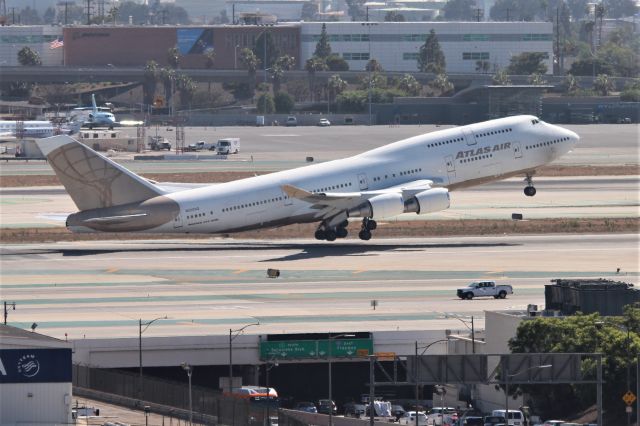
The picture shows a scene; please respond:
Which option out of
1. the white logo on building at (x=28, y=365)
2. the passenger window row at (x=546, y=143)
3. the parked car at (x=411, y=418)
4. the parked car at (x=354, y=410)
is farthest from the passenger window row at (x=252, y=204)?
the white logo on building at (x=28, y=365)

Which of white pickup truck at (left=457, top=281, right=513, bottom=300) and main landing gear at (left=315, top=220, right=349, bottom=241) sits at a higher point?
main landing gear at (left=315, top=220, right=349, bottom=241)

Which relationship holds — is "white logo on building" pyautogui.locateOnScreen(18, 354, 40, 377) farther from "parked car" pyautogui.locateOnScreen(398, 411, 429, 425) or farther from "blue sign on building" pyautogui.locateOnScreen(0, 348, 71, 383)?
"parked car" pyautogui.locateOnScreen(398, 411, 429, 425)

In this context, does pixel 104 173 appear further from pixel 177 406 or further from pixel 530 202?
pixel 530 202

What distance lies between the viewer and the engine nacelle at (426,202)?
105438 mm

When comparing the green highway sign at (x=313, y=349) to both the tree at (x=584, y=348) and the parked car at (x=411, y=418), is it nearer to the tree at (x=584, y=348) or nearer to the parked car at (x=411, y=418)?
the parked car at (x=411, y=418)

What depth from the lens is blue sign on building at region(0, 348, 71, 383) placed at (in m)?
57.8

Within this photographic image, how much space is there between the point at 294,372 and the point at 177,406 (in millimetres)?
9961

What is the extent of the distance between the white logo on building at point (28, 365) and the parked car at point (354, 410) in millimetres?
16710

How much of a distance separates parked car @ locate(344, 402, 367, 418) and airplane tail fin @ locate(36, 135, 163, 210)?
33.1 m

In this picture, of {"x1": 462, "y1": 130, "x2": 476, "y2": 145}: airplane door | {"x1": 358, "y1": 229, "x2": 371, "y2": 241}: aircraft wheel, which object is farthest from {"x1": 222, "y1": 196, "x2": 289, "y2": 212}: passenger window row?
{"x1": 462, "y1": 130, "x2": 476, "y2": 145}: airplane door

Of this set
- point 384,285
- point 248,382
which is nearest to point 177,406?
point 248,382

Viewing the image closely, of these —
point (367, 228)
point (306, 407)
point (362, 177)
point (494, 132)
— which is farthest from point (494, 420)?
point (494, 132)

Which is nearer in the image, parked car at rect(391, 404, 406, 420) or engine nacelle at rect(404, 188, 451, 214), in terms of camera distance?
parked car at rect(391, 404, 406, 420)

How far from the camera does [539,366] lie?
5719cm
